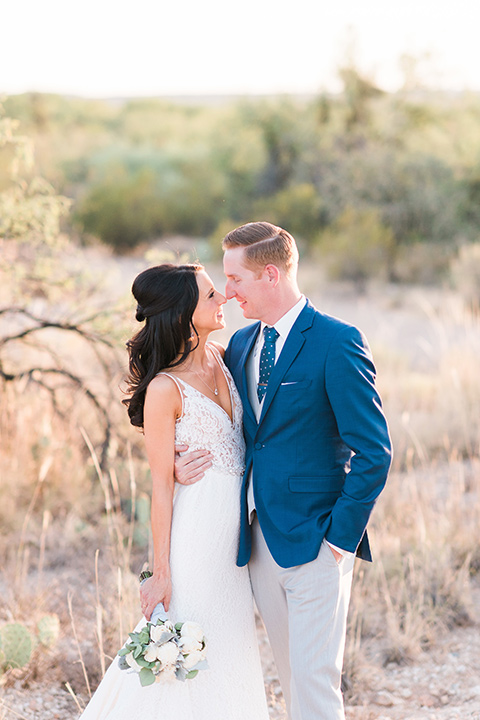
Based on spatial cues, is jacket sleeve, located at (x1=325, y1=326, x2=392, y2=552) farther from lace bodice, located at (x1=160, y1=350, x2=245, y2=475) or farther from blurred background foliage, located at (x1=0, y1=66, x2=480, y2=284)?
blurred background foliage, located at (x1=0, y1=66, x2=480, y2=284)

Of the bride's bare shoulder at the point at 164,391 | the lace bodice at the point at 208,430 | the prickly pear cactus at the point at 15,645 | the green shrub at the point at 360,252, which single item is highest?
the bride's bare shoulder at the point at 164,391

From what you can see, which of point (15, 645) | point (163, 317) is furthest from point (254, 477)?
point (15, 645)

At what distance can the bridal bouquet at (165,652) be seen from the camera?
2.31 metres

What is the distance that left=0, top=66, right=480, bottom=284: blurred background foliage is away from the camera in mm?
16547

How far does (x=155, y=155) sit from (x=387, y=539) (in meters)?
22.9

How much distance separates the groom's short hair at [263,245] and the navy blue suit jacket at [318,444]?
0.19 meters

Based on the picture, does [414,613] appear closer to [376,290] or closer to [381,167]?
[376,290]

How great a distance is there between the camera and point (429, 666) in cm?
379

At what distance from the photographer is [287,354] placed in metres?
2.46

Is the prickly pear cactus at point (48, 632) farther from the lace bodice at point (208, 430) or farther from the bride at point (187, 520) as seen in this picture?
the lace bodice at point (208, 430)

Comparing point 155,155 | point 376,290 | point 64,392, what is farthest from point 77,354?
point 155,155

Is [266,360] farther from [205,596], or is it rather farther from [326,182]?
[326,182]

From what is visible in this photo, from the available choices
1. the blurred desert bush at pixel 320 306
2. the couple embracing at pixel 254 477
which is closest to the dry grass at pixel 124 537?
the blurred desert bush at pixel 320 306

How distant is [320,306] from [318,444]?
11.1 metres
